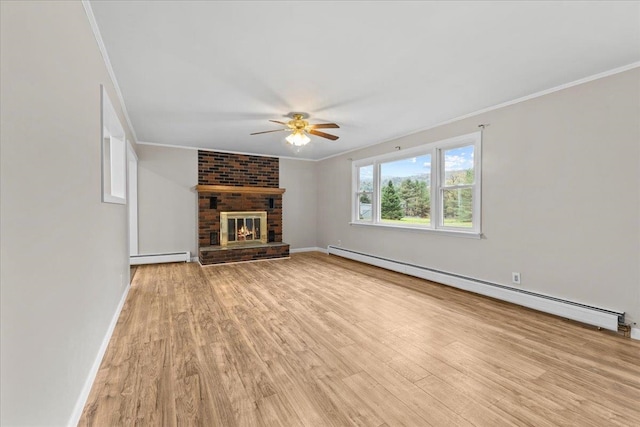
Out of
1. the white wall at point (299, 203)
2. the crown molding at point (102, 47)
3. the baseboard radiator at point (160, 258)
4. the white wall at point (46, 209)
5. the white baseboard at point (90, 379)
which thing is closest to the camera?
the white wall at point (46, 209)

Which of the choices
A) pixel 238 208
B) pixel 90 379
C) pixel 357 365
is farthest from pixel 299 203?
pixel 90 379

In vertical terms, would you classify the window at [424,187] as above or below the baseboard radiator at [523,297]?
above

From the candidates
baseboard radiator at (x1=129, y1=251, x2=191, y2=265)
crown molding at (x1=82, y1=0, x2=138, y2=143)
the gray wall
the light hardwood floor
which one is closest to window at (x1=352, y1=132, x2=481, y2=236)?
the light hardwood floor

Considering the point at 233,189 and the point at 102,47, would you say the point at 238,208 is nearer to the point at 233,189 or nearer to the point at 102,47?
the point at 233,189

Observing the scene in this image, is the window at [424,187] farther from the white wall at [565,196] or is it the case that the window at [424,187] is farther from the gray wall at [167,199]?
the gray wall at [167,199]

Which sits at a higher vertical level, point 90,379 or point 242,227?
point 242,227

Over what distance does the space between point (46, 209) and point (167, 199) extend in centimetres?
507

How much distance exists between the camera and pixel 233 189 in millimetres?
6340

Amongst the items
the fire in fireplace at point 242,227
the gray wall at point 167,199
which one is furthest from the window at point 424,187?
the gray wall at point 167,199

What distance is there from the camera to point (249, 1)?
5.83ft

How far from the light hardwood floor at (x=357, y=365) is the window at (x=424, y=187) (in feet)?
4.12

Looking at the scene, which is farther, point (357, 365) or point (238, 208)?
point (238, 208)

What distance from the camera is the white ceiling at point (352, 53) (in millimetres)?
1886

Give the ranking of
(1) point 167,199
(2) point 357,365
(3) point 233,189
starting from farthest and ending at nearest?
(3) point 233,189, (1) point 167,199, (2) point 357,365
